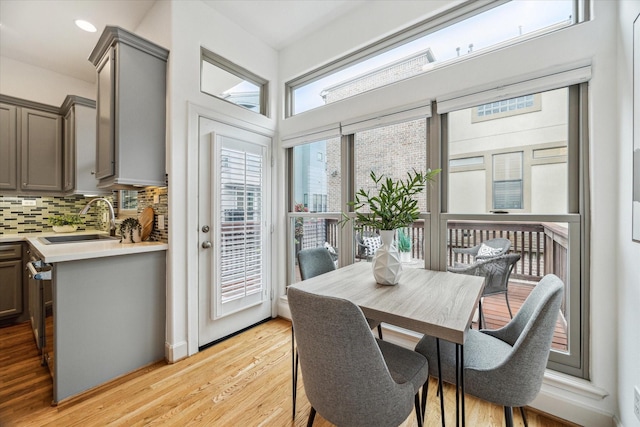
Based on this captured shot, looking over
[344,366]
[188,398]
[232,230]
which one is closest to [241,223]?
[232,230]

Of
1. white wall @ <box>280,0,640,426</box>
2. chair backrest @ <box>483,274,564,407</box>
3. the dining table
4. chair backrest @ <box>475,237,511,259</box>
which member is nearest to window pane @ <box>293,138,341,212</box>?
the dining table

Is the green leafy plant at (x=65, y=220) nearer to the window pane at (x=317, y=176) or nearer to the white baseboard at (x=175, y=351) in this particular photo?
the white baseboard at (x=175, y=351)

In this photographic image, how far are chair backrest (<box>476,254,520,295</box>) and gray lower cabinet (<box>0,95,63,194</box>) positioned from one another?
4.76 m

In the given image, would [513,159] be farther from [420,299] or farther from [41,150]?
[41,150]

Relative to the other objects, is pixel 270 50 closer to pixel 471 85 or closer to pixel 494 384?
pixel 471 85

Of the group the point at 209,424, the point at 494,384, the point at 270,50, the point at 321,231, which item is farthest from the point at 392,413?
the point at 270,50

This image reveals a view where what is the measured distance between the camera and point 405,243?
2.34m

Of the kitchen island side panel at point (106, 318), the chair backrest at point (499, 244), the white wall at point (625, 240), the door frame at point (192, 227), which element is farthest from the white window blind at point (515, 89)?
the kitchen island side panel at point (106, 318)

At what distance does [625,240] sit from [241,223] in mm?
2685

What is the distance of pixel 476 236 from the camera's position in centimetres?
197

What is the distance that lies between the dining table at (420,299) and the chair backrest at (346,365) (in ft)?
0.81

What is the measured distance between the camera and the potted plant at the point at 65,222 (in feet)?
11.2

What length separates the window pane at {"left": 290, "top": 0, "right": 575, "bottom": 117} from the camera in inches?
69.2

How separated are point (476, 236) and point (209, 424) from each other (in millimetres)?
2124
